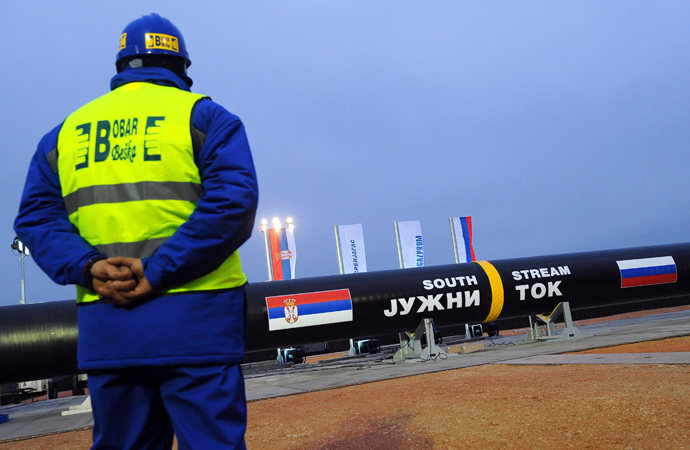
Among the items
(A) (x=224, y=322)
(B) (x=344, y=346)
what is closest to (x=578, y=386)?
(A) (x=224, y=322)

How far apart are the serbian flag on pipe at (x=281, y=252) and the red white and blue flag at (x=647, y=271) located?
516 inches

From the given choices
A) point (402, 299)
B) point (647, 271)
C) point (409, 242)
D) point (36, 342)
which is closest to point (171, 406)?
point (36, 342)

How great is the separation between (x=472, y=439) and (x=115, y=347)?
119 inches

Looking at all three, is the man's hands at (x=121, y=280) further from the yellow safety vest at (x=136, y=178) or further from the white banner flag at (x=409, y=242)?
the white banner flag at (x=409, y=242)

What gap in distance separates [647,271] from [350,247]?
1167 cm

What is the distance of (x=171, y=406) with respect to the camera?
1667 mm

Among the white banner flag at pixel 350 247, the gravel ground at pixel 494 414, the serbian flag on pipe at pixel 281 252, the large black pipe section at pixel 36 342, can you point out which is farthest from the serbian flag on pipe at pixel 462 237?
the large black pipe section at pixel 36 342

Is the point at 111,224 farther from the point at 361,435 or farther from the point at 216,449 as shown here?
the point at 361,435

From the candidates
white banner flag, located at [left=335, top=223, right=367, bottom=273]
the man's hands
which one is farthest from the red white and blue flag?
the man's hands

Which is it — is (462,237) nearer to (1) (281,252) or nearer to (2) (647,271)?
(1) (281,252)

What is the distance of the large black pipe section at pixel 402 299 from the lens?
8953 mm

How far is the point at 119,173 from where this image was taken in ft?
5.89

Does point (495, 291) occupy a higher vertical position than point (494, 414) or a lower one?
higher

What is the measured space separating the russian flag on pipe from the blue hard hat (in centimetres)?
842
